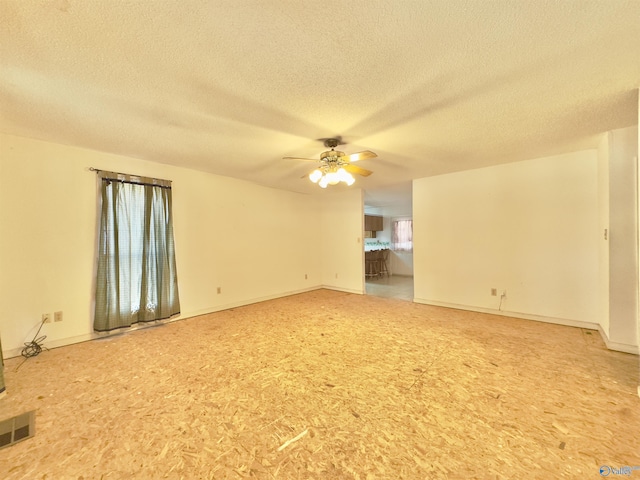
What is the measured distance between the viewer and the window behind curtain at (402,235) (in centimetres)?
848

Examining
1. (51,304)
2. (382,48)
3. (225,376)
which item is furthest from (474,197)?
(51,304)

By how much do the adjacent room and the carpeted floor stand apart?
18 mm

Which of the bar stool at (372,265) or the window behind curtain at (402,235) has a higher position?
the window behind curtain at (402,235)

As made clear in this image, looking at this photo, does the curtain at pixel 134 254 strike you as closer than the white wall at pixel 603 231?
No

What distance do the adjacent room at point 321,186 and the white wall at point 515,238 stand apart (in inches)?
1.2

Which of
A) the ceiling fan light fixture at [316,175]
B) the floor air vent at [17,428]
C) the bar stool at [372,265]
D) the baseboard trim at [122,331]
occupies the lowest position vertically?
the floor air vent at [17,428]

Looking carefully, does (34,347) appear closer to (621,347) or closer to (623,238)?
(621,347)

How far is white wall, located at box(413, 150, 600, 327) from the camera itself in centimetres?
335

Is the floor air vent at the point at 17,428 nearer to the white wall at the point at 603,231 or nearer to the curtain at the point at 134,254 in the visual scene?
the curtain at the point at 134,254

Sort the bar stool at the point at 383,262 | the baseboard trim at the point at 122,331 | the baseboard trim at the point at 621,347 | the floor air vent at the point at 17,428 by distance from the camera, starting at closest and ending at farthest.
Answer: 1. the floor air vent at the point at 17,428
2. the baseboard trim at the point at 621,347
3. the baseboard trim at the point at 122,331
4. the bar stool at the point at 383,262

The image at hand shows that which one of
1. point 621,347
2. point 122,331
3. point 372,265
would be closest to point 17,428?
point 122,331

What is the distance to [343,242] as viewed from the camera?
5.93 m

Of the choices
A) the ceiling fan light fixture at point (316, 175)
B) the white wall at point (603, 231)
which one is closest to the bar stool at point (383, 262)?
the white wall at point (603, 231)

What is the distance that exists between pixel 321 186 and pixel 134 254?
2742mm
